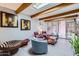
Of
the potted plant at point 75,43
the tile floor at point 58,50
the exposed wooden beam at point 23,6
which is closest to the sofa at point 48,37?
the tile floor at point 58,50

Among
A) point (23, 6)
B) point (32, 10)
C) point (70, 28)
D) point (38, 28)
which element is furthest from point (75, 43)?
point (23, 6)

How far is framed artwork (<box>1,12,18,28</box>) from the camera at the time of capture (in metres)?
2.21

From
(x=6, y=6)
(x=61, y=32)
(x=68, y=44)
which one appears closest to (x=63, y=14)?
(x=61, y=32)

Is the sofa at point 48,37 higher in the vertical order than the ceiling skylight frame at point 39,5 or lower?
lower

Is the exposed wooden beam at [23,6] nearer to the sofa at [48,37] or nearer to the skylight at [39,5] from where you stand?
the skylight at [39,5]

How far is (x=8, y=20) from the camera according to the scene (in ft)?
7.45

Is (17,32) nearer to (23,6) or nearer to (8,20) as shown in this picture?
(8,20)

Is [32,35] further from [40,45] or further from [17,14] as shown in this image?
[17,14]

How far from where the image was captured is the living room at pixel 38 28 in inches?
87.7

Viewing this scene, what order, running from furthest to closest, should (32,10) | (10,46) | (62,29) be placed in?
(62,29) < (32,10) < (10,46)

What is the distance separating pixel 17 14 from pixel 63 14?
0.95 metres

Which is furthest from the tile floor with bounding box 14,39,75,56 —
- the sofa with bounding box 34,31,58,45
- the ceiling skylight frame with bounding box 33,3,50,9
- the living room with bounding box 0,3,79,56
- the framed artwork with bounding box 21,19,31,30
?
the ceiling skylight frame with bounding box 33,3,50,9

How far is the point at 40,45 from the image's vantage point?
2.28 m

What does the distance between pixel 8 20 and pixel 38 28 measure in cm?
63
